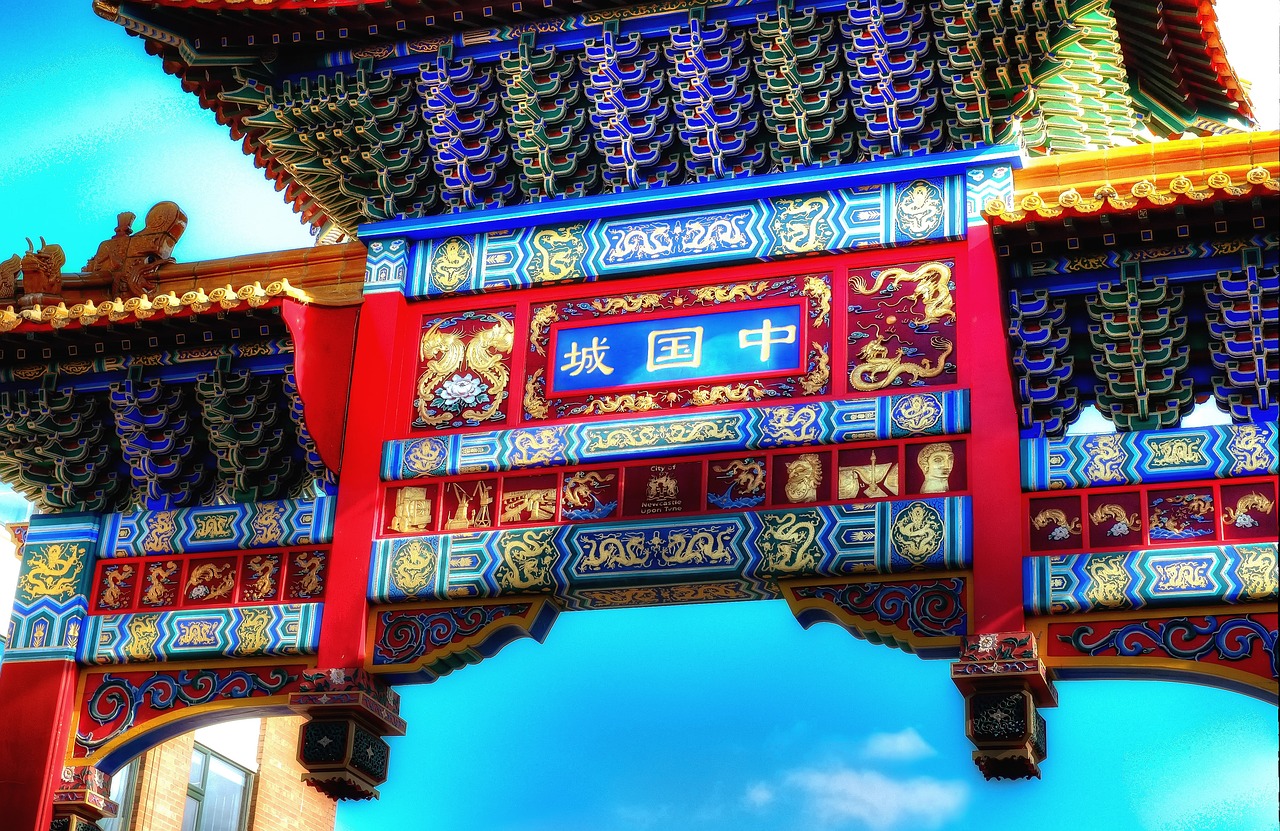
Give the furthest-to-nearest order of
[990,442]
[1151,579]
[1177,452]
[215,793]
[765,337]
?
[215,793] → [765,337] → [990,442] → [1177,452] → [1151,579]

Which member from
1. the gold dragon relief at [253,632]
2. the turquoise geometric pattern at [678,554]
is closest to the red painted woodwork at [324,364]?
the turquoise geometric pattern at [678,554]

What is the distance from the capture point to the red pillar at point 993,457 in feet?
31.1

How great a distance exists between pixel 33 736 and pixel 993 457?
17.1 ft

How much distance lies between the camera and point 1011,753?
30.3 ft

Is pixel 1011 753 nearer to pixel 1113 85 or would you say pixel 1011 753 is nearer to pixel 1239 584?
pixel 1239 584

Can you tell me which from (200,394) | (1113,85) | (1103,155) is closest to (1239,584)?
(1103,155)

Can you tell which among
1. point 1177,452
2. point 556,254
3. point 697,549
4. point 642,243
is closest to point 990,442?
point 1177,452

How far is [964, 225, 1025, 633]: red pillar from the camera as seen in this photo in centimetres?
948

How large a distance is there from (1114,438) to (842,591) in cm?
149

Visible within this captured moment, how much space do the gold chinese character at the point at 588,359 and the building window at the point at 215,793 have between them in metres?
6.99

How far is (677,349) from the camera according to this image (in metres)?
10.7

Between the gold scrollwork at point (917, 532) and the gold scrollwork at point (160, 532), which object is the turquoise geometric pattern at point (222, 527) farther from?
the gold scrollwork at point (917, 532)

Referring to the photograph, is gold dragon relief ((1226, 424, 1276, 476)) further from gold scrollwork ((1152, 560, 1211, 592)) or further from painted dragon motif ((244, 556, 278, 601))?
painted dragon motif ((244, 556, 278, 601))

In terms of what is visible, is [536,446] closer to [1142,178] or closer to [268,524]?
[268,524]
